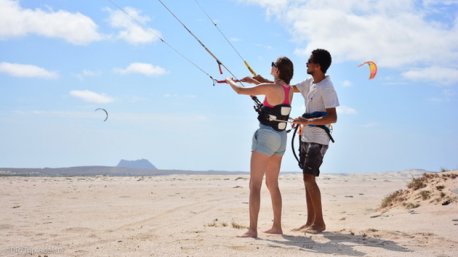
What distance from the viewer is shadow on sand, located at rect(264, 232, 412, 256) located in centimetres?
554

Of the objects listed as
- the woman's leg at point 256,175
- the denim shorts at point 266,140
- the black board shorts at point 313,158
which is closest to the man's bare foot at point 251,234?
the woman's leg at point 256,175

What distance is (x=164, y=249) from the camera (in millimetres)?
5402

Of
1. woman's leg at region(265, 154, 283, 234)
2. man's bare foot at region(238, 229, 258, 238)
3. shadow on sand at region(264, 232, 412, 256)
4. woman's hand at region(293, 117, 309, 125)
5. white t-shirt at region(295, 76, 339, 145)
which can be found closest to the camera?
shadow on sand at region(264, 232, 412, 256)

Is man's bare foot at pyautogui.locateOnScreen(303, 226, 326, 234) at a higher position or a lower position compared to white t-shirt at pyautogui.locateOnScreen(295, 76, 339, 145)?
lower

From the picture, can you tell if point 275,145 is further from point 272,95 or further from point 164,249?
point 164,249

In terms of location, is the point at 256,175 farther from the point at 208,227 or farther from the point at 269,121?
the point at 208,227

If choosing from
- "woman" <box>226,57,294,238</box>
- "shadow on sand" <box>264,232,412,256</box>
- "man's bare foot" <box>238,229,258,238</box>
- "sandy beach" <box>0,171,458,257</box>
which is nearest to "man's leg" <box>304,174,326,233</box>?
"sandy beach" <box>0,171,458,257</box>

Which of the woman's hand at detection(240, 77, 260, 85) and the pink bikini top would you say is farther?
the woman's hand at detection(240, 77, 260, 85)

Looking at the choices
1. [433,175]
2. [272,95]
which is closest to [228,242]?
[272,95]

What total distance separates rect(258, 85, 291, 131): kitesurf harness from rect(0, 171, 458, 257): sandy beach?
4.14 feet

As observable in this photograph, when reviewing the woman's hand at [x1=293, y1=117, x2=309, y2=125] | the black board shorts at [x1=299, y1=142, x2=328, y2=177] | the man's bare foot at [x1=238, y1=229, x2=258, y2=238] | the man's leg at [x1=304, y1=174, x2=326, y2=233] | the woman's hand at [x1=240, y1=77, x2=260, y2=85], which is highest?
the woman's hand at [x1=240, y1=77, x2=260, y2=85]

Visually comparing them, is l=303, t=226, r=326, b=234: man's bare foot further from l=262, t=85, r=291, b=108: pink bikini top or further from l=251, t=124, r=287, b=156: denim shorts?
l=262, t=85, r=291, b=108: pink bikini top

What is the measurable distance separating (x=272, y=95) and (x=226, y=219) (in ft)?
10.2

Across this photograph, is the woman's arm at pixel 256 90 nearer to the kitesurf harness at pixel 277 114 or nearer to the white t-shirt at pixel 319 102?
the kitesurf harness at pixel 277 114
